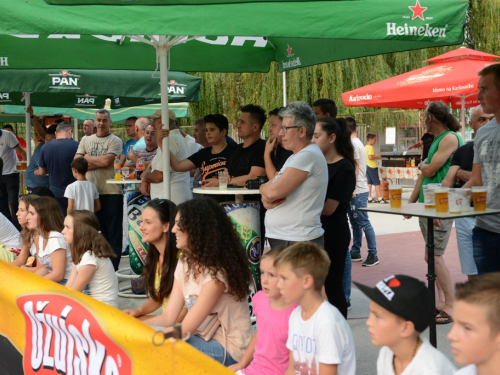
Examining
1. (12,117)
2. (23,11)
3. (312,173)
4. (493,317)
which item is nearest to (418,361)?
(493,317)

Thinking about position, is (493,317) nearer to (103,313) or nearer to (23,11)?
(103,313)

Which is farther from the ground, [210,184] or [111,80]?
[111,80]

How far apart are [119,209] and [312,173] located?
4.39 m

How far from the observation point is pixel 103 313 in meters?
3.13

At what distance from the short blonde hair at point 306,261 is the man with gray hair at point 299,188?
1345 mm

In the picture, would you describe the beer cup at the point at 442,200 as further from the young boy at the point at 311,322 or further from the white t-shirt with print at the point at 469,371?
the white t-shirt with print at the point at 469,371

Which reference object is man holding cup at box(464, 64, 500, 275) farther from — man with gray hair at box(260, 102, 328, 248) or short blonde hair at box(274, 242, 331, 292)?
short blonde hair at box(274, 242, 331, 292)

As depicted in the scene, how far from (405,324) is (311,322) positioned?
0.67 metres

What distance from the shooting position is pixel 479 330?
84.4 inches

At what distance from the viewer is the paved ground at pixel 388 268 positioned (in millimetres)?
5052

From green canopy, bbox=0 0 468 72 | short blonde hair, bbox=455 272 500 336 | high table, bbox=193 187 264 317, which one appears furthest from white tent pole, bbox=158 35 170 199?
short blonde hair, bbox=455 272 500 336

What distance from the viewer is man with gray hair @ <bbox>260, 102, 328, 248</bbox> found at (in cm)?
459

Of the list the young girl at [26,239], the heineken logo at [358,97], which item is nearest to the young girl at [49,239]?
the young girl at [26,239]

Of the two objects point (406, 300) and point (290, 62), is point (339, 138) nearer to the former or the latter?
point (290, 62)
